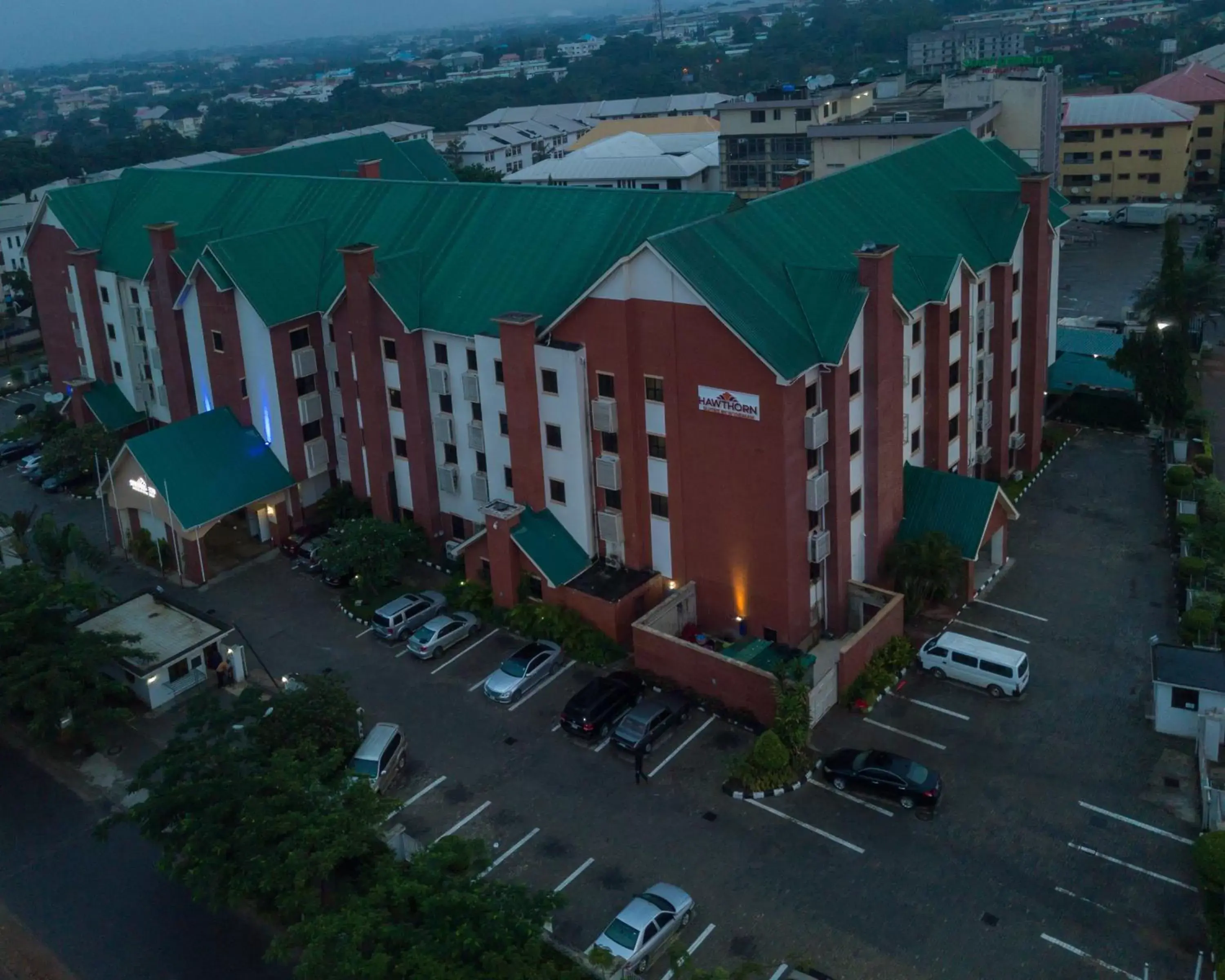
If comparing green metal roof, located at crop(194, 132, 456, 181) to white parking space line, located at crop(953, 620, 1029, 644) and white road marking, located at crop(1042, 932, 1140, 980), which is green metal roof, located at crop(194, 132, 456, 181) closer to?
white parking space line, located at crop(953, 620, 1029, 644)

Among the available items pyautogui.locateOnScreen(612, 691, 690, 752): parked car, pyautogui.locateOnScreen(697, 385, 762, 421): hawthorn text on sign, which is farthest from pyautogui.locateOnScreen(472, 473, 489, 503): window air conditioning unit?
pyautogui.locateOnScreen(612, 691, 690, 752): parked car

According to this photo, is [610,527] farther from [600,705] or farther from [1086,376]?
[1086,376]

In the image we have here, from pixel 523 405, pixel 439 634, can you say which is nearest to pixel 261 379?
pixel 523 405

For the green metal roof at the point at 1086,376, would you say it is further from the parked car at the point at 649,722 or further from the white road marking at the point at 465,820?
the white road marking at the point at 465,820

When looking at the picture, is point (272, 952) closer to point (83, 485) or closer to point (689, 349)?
point (689, 349)

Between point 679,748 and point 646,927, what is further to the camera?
point 679,748
